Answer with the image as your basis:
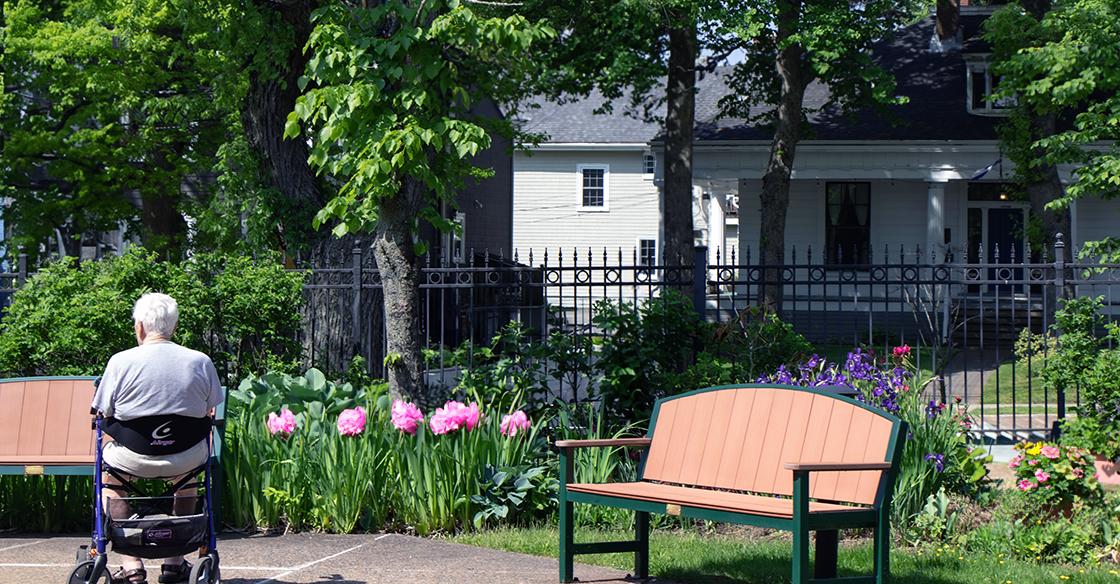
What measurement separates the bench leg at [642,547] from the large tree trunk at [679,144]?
1572 centimetres

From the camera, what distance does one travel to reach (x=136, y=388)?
580 centimetres

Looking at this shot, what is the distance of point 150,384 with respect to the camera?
19.1 feet

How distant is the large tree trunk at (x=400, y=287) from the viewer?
8758 mm

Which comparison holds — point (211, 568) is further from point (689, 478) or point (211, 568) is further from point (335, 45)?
point (335, 45)

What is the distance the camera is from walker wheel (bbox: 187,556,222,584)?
→ 573 centimetres

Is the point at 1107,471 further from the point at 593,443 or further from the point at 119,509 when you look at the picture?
the point at 119,509

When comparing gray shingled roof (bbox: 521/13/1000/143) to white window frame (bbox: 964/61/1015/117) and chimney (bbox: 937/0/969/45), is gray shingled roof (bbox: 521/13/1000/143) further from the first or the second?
chimney (bbox: 937/0/969/45)

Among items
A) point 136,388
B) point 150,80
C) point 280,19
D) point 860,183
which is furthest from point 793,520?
point 860,183

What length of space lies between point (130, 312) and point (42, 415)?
1884mm

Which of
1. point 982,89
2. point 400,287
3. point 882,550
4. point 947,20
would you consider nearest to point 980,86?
point 982,89

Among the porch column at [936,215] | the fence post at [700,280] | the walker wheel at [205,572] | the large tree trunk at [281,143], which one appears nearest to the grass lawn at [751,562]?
the walker wheel at [205,572]

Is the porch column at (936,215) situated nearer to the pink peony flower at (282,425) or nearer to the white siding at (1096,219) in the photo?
the white siding at (1096,219)

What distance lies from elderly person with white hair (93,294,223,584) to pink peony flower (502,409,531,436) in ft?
8.27

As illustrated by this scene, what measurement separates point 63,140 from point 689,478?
20478 mm
